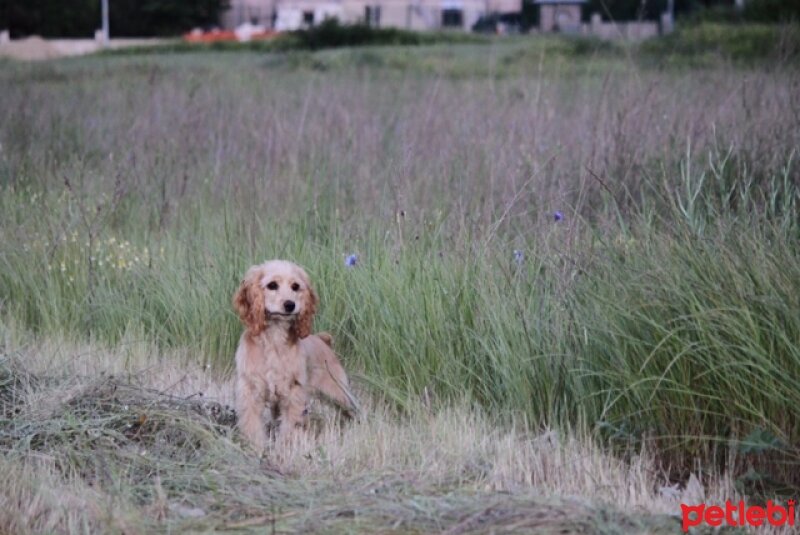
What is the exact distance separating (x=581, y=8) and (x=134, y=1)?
17.7 m

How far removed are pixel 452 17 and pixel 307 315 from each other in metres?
51.3

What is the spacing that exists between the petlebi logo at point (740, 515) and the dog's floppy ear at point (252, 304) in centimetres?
206

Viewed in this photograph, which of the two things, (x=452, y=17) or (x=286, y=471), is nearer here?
(x=286, y=471)

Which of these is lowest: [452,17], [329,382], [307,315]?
[329,382]

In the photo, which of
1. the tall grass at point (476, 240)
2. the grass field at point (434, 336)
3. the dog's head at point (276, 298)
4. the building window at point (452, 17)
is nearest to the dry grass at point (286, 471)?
the grass field at point (434, 336)

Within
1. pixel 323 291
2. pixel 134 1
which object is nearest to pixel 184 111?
pixel 323 291

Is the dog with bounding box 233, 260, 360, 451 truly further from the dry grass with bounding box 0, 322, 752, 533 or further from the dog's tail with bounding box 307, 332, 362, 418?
the dry grass with bounding box 0, 322, 752, 533

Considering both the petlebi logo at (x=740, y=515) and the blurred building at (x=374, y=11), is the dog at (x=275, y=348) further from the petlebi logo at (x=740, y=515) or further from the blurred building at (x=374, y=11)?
the blurred building at (x=374, y=11)

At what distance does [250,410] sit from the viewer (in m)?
5.63

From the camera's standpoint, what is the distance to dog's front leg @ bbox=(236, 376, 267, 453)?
5.54m

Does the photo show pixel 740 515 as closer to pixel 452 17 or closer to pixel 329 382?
pixel 329 382

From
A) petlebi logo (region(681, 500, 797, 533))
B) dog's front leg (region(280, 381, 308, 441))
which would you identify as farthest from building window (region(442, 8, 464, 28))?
petlebi logo (region(681, 500, 797, 533))

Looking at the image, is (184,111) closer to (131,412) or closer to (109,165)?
(109,165)

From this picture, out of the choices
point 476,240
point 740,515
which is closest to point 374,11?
point 476,240
